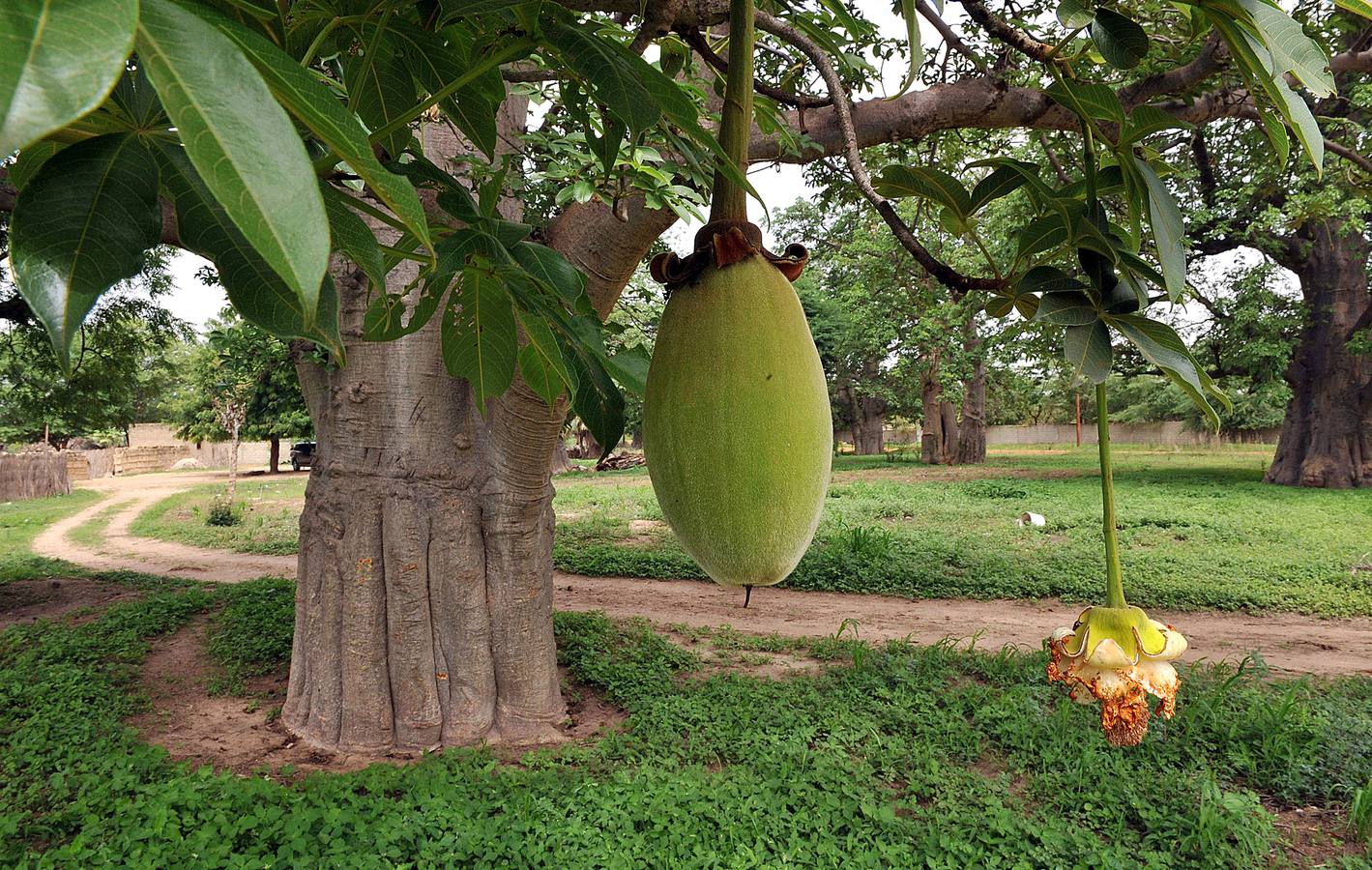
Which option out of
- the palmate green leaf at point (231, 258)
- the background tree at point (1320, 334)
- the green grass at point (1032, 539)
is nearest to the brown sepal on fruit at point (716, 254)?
the palmate green leaf at point (231, 258)

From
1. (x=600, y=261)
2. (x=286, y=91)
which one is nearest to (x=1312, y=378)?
(x=600, y=261)

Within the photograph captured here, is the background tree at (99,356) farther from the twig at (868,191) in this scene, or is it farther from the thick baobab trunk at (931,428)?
the thick baobab trunk at (931,428)

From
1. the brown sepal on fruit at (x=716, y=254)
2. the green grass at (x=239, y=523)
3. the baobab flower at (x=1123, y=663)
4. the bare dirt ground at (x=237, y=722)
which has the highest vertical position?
the brown sepal on fruit at (x=716, y=254)

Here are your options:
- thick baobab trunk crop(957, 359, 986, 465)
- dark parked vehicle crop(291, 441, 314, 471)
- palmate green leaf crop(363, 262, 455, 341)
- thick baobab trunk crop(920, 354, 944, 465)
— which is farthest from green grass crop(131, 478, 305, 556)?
thick baobab trunk crop(957, 359, 986, 465)

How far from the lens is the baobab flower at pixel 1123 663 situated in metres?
0.73

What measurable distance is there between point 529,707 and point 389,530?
3.14ft

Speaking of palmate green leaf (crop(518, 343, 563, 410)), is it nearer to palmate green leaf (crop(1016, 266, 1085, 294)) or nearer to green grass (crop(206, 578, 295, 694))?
palmate green leaf (crop(1016, 266, 1085, 294))

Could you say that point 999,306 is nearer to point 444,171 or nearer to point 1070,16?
point 1070,16

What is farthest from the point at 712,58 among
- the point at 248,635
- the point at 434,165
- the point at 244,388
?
the point at 244,388

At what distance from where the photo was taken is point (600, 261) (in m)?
2.78

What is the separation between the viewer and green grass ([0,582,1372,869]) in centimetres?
234

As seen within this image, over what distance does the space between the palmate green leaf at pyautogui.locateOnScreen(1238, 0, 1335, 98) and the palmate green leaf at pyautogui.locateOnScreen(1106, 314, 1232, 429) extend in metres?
0.20

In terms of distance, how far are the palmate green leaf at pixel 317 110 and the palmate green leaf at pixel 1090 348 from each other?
0.54 metres

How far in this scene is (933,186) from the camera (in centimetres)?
83
